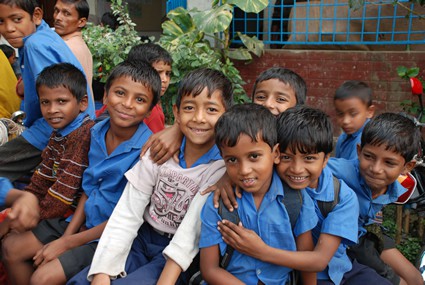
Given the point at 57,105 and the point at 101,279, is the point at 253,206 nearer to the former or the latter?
Answer: the point at 101,279

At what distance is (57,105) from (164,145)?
851 millimetres

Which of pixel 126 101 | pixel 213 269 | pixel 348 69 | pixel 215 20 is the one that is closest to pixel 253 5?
pixel 215 20

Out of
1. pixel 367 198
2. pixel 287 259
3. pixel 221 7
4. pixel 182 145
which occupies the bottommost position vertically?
pixel 287 259

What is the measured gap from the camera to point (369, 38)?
16.7ft

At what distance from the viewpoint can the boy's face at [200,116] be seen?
186 centimetres

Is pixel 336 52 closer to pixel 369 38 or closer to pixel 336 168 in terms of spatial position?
pixel 369 38

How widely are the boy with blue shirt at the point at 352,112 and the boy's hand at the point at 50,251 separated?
1.82m

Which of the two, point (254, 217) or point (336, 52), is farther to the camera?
point (336, 52)

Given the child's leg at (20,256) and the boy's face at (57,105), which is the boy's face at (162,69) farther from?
the child's leg at (20,256)

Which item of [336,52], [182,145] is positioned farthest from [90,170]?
[336,52]

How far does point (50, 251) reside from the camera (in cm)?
200

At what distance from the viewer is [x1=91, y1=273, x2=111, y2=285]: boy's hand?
1.77 metres

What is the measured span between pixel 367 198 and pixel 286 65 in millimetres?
3531

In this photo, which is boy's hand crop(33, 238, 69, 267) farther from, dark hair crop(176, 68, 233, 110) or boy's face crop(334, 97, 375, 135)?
boy's face crop(334, 97, 375, 135)
